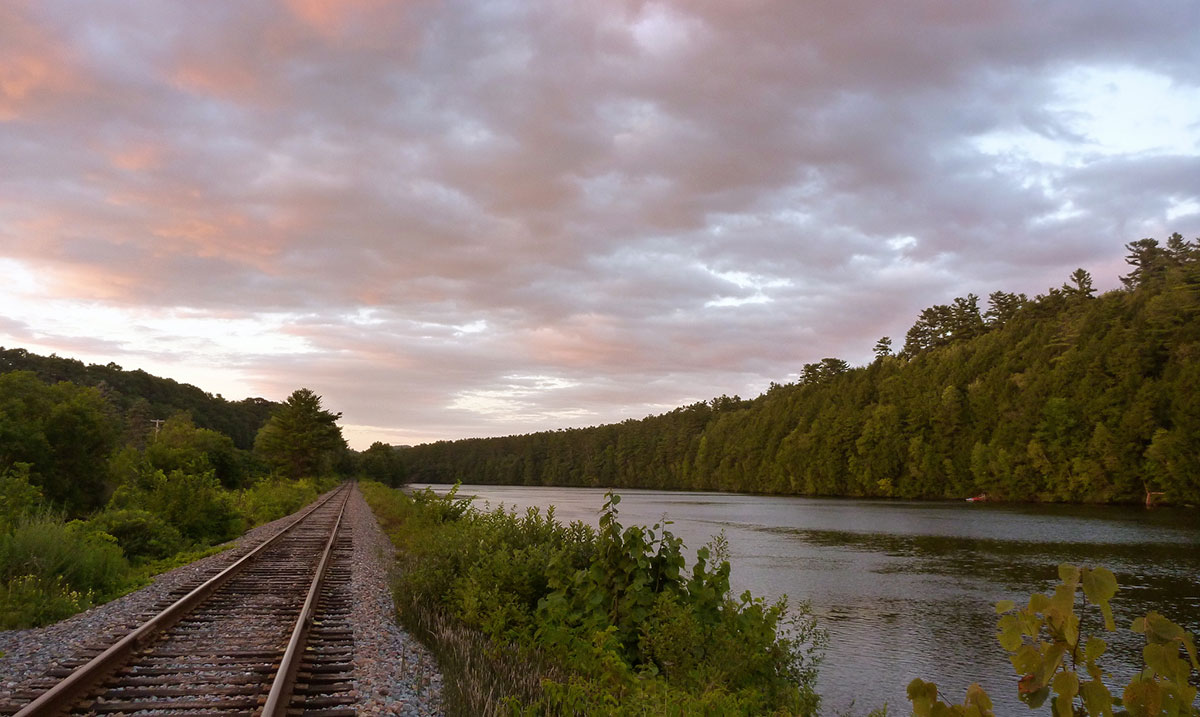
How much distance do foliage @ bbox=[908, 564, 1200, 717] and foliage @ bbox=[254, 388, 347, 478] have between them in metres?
76.9

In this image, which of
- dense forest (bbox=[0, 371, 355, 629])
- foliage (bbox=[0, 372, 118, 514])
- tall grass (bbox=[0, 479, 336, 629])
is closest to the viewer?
tall grass (bbox=[0, 479, 336, 629])

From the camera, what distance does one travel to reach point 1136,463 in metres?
68.6

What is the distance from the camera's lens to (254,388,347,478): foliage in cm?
7275

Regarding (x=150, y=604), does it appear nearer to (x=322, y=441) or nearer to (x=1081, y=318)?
(x=322, y=441)

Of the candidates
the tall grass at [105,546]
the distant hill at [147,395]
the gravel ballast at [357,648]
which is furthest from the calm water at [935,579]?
the distant hill at [147,395]

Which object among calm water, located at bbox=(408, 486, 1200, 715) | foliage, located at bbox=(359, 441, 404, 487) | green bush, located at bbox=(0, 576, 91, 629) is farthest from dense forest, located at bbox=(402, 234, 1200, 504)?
green bush, located at bbox=(0, 576, 91, 629)

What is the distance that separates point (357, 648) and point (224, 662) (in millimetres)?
1456

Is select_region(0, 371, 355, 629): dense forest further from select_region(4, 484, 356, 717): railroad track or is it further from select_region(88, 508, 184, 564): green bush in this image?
select_region(4, 484, 356, 717): railroad track

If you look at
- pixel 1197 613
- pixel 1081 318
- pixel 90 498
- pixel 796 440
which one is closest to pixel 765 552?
pixel 1197 613

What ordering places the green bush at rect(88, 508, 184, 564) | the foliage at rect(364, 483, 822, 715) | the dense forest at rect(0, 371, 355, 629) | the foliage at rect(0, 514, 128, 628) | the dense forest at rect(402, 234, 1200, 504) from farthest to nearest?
the dense forest at rect(402, 234, 1200, 504) < the green bush at rect(88, 508, 184, 564) < the dense forest at rect(0, 371, 355, 629) < the foliage at rect(0, 514, 128, 628) < the foliage at rect(364, 483, 822, 715)

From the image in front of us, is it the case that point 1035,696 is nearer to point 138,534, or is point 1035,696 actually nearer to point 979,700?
point 979,700

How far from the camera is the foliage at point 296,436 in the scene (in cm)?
7275

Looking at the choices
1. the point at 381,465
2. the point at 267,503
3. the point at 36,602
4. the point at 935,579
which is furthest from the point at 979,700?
the point at 381,465

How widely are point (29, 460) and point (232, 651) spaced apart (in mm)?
26651
